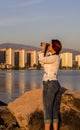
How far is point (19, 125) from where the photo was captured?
8.80 meters

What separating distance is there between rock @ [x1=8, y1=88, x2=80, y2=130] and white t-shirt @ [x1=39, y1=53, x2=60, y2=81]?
100 centimetres

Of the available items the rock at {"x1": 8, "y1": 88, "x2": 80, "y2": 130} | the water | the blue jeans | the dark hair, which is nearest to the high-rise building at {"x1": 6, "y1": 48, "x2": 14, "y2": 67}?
the water

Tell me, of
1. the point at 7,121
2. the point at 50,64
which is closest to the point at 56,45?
the point at 50,64

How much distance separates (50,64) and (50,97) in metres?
0.60

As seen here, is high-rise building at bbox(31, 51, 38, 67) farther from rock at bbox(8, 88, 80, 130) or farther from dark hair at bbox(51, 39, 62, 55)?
dark hair at bbox(51, 39, 62, 55)

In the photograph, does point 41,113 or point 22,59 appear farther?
point 22,59

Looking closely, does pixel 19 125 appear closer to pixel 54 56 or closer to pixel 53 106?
pixel 53 106

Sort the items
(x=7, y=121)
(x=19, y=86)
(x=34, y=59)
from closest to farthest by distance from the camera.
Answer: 1. (x=7, y=121)
2. (x=19, y=86)
3. (x=34, y=59)

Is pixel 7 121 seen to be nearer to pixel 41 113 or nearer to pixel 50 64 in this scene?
pixel 41 113

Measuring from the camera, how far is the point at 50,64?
7.34 metres

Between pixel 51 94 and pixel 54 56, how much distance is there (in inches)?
27.2

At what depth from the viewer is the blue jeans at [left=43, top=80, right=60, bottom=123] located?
729 cm

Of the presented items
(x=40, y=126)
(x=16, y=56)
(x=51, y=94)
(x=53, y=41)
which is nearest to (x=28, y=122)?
(x=40, y=126)

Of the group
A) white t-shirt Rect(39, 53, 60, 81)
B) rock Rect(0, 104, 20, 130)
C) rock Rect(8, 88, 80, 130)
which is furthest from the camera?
rock Rect(0, 104, 20, 130)
